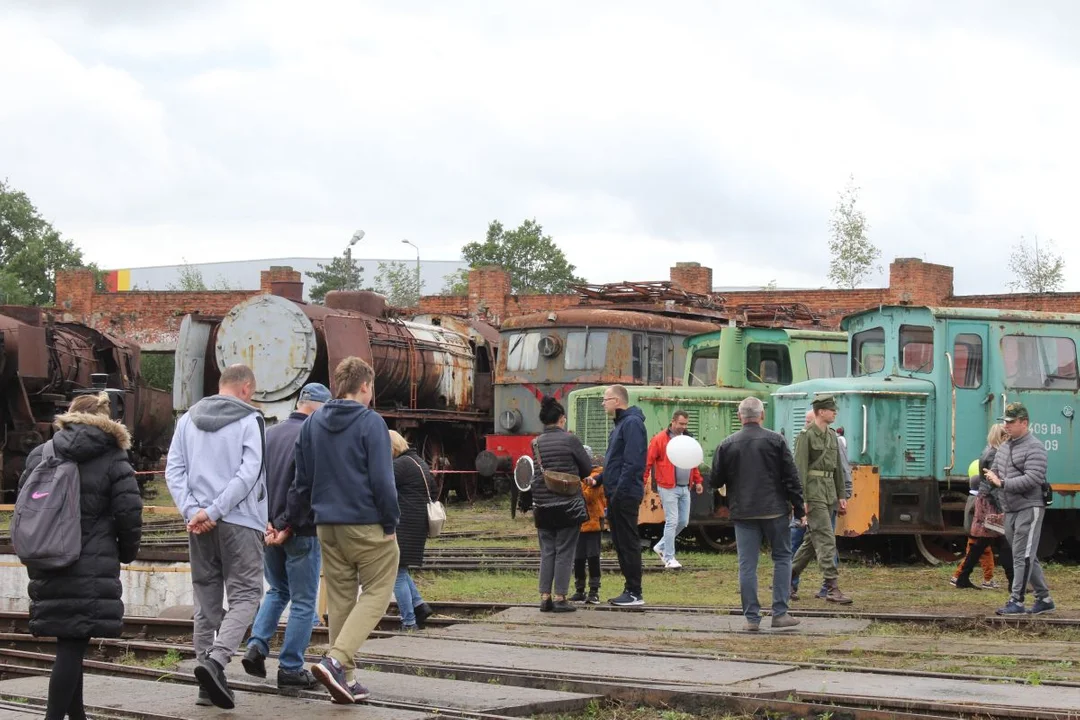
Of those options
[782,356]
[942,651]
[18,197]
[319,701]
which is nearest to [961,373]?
[782,356]

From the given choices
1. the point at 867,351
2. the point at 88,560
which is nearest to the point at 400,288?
the point at 867,351

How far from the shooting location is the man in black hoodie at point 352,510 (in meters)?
7.42

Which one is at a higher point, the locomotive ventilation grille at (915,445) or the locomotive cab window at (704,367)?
the locomotive cab window at (704,367)

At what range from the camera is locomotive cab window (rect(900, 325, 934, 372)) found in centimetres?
1582

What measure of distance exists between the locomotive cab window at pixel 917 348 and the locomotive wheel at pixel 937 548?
6.32 feet

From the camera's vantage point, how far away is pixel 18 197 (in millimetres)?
75125

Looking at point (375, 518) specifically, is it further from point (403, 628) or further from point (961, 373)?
point (961, 373)

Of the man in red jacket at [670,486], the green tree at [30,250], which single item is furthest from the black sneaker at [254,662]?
the green tree at [30,250]

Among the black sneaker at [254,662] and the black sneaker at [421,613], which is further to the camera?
the black sneaker at [421,613]

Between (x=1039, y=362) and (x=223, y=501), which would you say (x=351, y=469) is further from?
(x=1039, y=362)

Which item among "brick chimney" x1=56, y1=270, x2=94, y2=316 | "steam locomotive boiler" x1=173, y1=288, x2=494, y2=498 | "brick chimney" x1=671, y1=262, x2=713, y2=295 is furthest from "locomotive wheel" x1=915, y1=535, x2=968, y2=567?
"brick chimney" x1=56, y1=270, x2=94, y2=316

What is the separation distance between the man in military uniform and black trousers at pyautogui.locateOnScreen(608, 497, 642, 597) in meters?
1.54

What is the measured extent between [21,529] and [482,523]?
630 inches

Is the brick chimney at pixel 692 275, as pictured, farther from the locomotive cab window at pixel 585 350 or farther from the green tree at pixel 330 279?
the green tree at pixel 330 279
